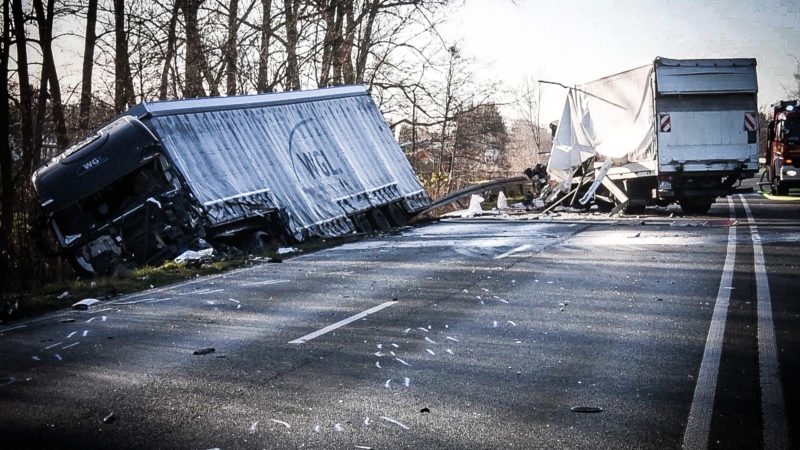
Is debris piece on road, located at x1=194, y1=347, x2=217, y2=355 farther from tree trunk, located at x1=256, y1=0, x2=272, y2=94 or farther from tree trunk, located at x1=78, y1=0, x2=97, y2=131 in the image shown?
tree trunk, located at x1=256, y1=0, x2=272, y2=94

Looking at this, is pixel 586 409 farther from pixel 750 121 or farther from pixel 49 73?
pixel 49 73

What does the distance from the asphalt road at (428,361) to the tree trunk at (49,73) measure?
12950 millimetres

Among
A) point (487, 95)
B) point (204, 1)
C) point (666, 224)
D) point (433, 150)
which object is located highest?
point (204, 1)

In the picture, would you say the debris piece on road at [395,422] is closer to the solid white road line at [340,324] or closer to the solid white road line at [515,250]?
the solid white road line at [340,324]

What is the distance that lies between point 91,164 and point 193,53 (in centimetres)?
1445

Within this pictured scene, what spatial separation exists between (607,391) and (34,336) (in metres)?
5.87

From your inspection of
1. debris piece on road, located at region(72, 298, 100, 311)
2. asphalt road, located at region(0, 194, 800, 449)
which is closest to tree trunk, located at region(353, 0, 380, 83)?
asphalt road, located at region(0, 194, 800, 449)

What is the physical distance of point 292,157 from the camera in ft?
59.0

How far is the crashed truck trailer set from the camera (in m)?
13.6

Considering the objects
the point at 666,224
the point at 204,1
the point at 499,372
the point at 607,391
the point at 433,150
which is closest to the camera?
the point at 607,391

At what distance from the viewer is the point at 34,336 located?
809cm

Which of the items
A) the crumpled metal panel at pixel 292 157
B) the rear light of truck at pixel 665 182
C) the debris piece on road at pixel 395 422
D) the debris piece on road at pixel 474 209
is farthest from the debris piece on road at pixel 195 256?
the rear light of truck at pixel 665 182

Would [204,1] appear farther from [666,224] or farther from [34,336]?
[34,336]

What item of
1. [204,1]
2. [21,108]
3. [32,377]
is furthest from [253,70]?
[32,377]
